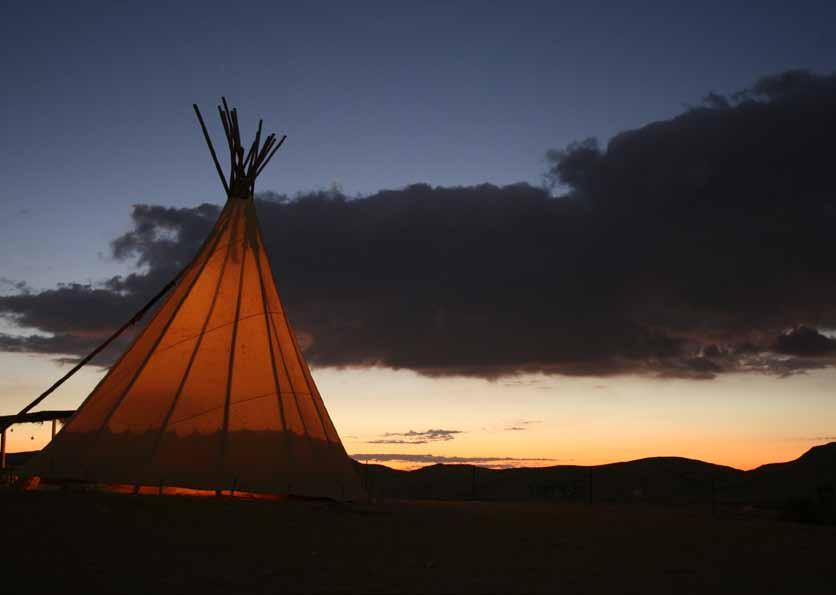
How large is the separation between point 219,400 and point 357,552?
16.8 feet

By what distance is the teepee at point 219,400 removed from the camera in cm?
1470

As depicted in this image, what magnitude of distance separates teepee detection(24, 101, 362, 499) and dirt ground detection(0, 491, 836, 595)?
41.0 inches

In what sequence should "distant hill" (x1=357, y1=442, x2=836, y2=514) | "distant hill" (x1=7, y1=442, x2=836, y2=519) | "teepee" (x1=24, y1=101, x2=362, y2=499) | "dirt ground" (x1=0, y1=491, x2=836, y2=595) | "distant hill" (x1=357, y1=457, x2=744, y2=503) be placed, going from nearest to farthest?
"dirt ground" (x1=0, y1=491, x2=836, y2=595)
"teepee" (x1=24, y1=101, x2=362, y2=499)
"distant hill" (x1=7, y1=442, x2=836, y2=519)
"distant hill" (x1=357, y1=442, x2=836, y2=514)
"distant hill" (x1=357, y1=457, x2=744, y2=503)

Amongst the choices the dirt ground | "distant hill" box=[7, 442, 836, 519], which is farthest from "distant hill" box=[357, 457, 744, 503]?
the dirt ground

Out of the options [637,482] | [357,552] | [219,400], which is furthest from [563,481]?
[357,552]

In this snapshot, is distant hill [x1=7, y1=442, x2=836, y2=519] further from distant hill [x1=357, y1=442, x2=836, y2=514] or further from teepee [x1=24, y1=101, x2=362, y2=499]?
teepee [x1=24, y1=101, x2=362, y2=499]

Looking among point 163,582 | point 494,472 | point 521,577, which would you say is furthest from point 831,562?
point 494,472

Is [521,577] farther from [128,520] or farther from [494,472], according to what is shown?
[494,472]

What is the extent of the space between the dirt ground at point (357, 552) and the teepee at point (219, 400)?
1042 millimetres

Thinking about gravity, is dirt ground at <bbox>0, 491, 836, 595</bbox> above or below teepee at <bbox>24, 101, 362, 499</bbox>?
below

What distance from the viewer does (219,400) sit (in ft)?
50.4

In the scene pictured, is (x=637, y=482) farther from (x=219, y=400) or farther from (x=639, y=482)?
(x=219, y=400)

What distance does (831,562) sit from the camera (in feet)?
40.7

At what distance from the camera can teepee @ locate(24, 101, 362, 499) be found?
14.7 metres
